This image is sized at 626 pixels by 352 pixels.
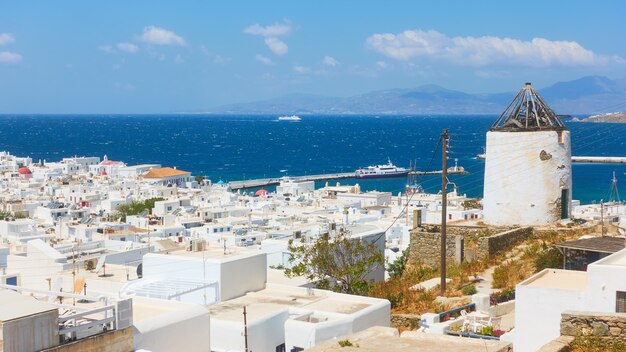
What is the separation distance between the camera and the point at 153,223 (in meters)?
49.7

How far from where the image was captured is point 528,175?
72.6ft

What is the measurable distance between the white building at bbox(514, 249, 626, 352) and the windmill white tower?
11.2 meters

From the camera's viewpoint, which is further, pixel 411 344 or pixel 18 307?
pixel 18 307

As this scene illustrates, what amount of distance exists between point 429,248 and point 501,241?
1.99 metres

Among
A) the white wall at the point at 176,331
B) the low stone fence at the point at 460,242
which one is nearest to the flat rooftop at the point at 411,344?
the white wall at the point at 176,331

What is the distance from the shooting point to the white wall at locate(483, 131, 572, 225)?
72.3ft

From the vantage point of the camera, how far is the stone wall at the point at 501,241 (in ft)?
68.2

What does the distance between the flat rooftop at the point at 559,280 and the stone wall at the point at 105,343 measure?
17.3 feet

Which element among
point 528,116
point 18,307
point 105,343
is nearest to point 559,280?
point 105,343

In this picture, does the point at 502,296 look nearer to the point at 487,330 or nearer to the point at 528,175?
the point at 487,330

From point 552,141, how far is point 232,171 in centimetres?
9793

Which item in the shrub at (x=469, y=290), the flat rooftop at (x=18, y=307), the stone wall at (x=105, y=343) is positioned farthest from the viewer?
the shrub at (x=469, y=290)

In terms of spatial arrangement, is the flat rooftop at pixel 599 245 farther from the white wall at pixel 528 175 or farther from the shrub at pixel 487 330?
the white wall at pixel 528 175

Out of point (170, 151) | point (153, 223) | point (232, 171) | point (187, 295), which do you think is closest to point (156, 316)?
point (187, 295)
